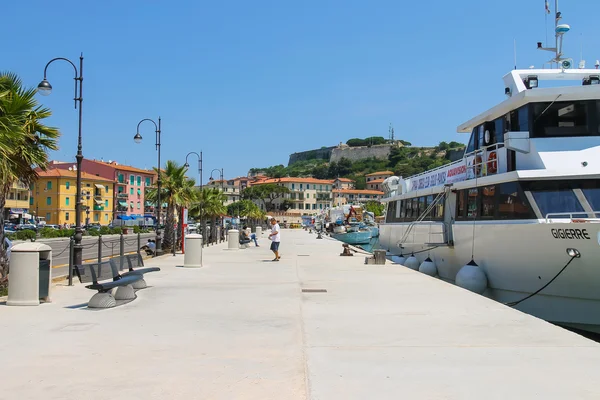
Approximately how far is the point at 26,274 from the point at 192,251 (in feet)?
28.5

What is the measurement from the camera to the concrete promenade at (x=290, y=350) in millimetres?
5027

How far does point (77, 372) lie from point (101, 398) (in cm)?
93

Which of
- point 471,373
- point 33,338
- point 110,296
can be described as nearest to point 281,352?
point 471,373

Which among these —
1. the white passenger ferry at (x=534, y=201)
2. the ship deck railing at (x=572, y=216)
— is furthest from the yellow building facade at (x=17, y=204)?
the ship deck railing at (x=572, y=216)

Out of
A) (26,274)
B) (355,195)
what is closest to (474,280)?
A: (26,274)

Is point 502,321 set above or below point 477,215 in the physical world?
below

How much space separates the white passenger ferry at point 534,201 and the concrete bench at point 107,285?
8.16m

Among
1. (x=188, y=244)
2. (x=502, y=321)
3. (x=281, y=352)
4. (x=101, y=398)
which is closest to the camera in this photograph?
(x=101, y=398)

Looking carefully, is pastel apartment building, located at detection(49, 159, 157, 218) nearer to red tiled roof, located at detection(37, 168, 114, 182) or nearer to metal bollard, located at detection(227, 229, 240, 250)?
red tiled roof, located at detection(37, 168, 114, 182)

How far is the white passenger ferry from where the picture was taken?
10906 mm

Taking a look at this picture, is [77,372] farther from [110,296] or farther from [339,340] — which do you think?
[110,296]

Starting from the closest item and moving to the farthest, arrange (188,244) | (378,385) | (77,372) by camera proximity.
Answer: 1. (378,385)
2. (77,372)
3. (188,244)

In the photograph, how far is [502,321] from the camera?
330 inches

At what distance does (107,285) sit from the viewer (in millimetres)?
9336
